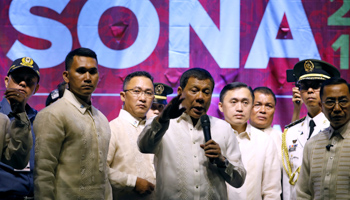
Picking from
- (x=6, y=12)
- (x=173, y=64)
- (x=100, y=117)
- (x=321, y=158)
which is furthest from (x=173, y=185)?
(x=6, y=12)

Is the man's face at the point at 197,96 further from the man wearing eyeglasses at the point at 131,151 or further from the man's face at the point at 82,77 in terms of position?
the man wearing eyeglasses at the point at 131,151

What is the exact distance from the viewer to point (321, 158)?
130 inches

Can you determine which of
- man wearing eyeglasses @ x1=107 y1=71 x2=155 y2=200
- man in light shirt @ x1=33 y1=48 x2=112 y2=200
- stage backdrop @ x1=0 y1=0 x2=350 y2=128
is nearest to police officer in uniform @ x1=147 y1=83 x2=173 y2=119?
stage backdrop @ x1=0 y1=0 x2=350 y2=128

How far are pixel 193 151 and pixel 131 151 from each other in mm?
1142

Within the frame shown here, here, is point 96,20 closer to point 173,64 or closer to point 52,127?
point 173,64

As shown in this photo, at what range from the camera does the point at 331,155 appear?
10.7ft

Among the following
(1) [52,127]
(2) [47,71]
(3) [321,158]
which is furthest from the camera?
(2) [47,71]

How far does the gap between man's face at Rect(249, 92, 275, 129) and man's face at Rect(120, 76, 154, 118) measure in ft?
4.33

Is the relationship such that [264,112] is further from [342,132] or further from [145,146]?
[145,146]

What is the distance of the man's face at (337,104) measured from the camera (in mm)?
3299

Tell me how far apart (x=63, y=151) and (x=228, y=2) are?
3815mm

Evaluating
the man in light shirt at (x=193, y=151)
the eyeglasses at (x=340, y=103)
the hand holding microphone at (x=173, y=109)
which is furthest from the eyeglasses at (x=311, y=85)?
the hand holding microphone at (x=173, y=109)

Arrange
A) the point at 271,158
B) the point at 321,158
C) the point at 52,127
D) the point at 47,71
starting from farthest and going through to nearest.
A: the point at 47,71
the point at 271,158
the point at 321,158
the point at 52,127

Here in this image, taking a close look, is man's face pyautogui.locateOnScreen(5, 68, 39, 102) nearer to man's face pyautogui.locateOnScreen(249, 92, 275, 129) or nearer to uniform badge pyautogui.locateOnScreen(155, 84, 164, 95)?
uniform badge pyautogui.locateOnScreen(155, 84, 164, 95)
